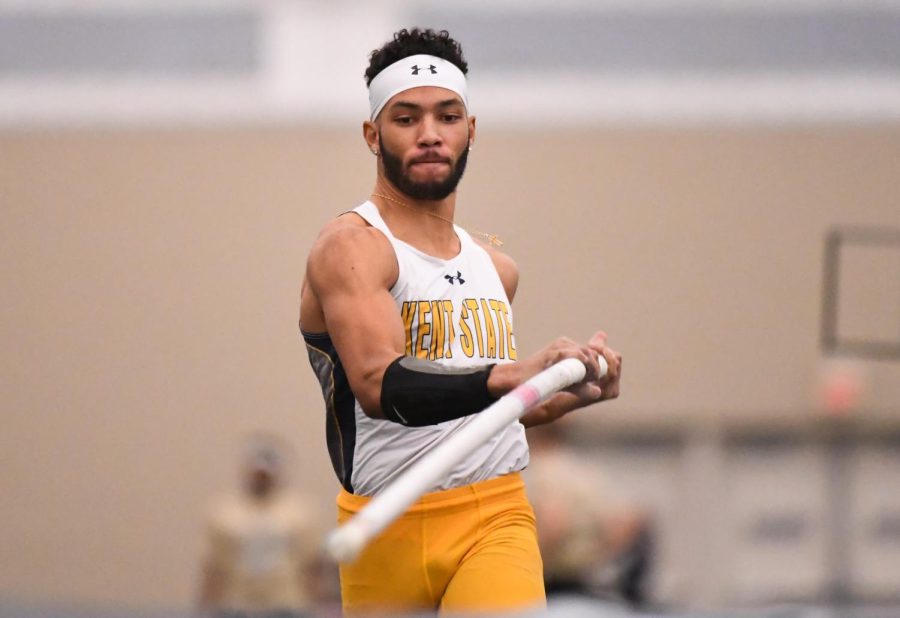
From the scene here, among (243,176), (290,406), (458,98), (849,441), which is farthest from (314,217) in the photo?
(458,98)

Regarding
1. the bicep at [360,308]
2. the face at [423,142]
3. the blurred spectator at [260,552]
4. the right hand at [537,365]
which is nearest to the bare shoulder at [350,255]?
the bicep at [360,308]

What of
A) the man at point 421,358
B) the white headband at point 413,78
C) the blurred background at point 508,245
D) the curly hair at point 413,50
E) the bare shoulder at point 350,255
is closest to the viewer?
the man at point 421,358

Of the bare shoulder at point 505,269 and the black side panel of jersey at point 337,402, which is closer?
the black side panel of jersey at point 337,402

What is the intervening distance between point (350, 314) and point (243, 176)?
9902mm

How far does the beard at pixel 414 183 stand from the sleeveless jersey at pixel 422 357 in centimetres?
11

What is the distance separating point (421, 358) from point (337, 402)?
0.94 feet

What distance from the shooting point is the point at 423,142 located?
14.1ft

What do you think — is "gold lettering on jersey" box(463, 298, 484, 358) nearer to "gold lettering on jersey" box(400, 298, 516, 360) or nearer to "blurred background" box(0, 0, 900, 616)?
"gold lettering on jersey" box(400, 298, 516, 360)

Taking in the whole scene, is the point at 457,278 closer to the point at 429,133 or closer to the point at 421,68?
the point at 429,133

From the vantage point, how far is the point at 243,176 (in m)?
13.7

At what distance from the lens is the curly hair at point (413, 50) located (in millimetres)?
4512

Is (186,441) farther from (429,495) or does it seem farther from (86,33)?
(429,495)

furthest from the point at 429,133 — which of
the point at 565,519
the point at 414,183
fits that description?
the point at 565,519

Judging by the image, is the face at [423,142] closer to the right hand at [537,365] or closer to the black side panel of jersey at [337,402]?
the black side panel of jersey at [337,402]
